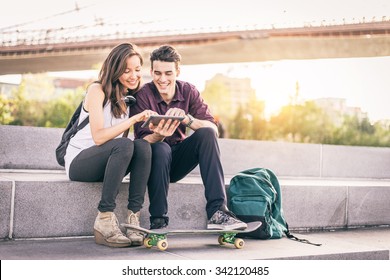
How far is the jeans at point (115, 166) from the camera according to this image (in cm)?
259

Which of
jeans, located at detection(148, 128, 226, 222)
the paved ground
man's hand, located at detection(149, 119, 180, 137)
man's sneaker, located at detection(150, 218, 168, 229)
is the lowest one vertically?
the paved ground

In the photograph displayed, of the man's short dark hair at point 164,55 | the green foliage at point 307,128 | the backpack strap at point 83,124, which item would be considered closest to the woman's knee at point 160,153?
the backpack strap at point 83,124

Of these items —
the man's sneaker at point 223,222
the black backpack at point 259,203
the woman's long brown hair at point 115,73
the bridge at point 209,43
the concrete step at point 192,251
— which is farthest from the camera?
the bridge at point 209,43

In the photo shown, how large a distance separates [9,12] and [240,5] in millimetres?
3610

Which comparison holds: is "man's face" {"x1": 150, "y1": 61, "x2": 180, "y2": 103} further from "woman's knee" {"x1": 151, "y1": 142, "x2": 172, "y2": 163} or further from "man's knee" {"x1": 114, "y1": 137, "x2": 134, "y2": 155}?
"man's knee" {"x1": 114, "y1": 137, "x2": 134, "y2": 155}

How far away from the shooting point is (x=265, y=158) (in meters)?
5.20

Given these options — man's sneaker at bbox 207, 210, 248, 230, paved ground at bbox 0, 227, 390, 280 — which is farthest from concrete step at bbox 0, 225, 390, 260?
man's sneaker at bbox 207, 210, 248, 230

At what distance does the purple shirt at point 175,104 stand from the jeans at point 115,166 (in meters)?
0.32

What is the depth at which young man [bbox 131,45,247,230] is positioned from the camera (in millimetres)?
2744

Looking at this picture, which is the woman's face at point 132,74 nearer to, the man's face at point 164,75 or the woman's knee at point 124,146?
the man's face at point 164,75

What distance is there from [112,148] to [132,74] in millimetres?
465
